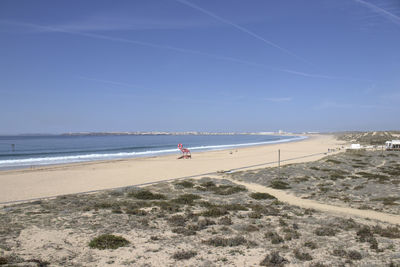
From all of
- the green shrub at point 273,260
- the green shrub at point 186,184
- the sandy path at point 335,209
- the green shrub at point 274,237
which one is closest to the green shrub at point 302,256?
the green shrub at point 273,260

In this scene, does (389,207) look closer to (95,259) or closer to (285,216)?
(285,216)

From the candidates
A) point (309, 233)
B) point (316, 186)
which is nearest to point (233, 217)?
point (309, 233)

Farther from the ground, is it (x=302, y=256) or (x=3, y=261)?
(x=3, y=261)

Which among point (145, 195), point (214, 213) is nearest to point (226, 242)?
point (214, 213)

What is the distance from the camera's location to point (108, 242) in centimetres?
716

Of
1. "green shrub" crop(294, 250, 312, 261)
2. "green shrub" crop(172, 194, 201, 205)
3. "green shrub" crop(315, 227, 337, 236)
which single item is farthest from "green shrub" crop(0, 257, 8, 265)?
"green shrub" crop(315, 227, 337, 236)

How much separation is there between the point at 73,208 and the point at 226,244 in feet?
22.3

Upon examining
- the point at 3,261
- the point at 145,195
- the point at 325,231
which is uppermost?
the point at 3,261

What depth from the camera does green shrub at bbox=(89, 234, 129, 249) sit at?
23.0 feet

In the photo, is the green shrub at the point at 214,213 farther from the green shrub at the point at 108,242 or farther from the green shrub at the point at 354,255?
the green shrub at the point at 354,255

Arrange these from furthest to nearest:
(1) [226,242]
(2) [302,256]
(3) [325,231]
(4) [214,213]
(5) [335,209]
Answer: (5) [335,209], (4) [214,213], (3) [325,231], (1) [226,242], (2) [302,256]

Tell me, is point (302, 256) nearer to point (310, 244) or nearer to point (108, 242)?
point (310, 244)

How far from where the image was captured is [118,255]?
6566 millimetres

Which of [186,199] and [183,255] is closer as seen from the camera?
[183,255]
